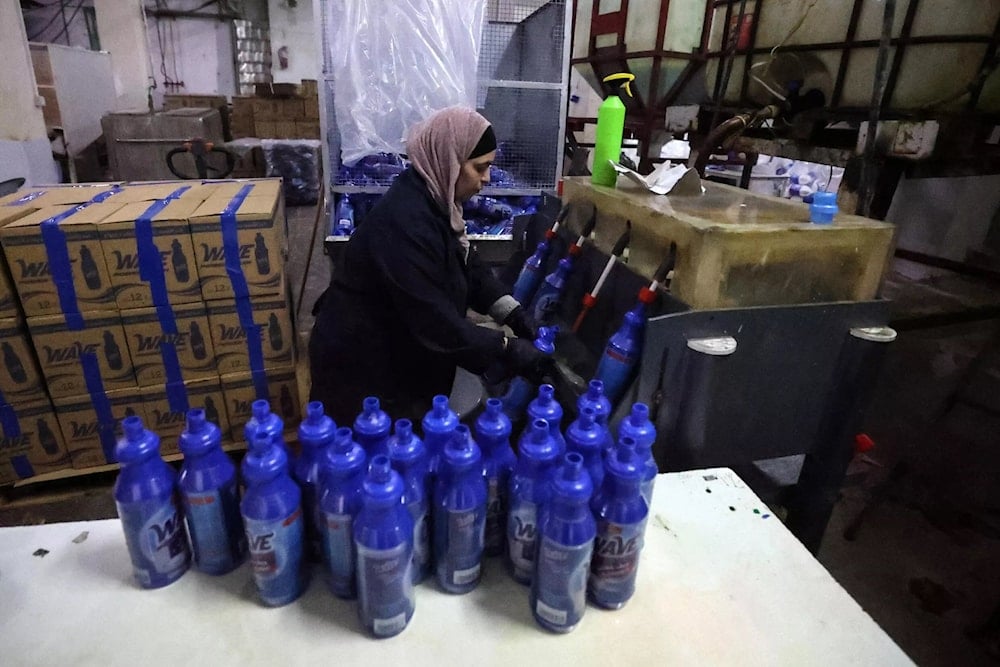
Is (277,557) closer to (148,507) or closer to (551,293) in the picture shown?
(148,507)

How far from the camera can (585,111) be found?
6254 millimetres

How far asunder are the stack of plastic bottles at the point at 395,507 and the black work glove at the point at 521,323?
3.22ft

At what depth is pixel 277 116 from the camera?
20.7ft

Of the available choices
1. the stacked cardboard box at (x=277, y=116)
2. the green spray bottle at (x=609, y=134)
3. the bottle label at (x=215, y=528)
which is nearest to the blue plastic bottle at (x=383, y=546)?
the bottle label at (x=215, y=528)

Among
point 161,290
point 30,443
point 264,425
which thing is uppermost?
point 264,425

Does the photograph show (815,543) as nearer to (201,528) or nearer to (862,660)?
(862,660)

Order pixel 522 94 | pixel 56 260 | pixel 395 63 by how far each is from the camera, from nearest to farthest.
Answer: pixel 56 260, pixel 395 63, pixel 522 94

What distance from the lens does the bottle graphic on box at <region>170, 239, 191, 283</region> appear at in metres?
2.04

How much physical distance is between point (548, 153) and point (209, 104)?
20.4 ft

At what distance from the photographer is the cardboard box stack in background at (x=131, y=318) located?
77.9 inches

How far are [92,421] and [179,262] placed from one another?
739 mm

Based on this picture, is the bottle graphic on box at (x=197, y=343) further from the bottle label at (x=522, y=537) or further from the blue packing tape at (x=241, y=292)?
the bottle label at (x=522, y=537)

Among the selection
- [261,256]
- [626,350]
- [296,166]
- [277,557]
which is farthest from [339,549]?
[296,166]

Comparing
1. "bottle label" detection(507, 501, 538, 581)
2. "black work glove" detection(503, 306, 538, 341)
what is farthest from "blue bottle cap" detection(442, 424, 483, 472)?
"black work glove" detection(503, 306, 538, 341)
